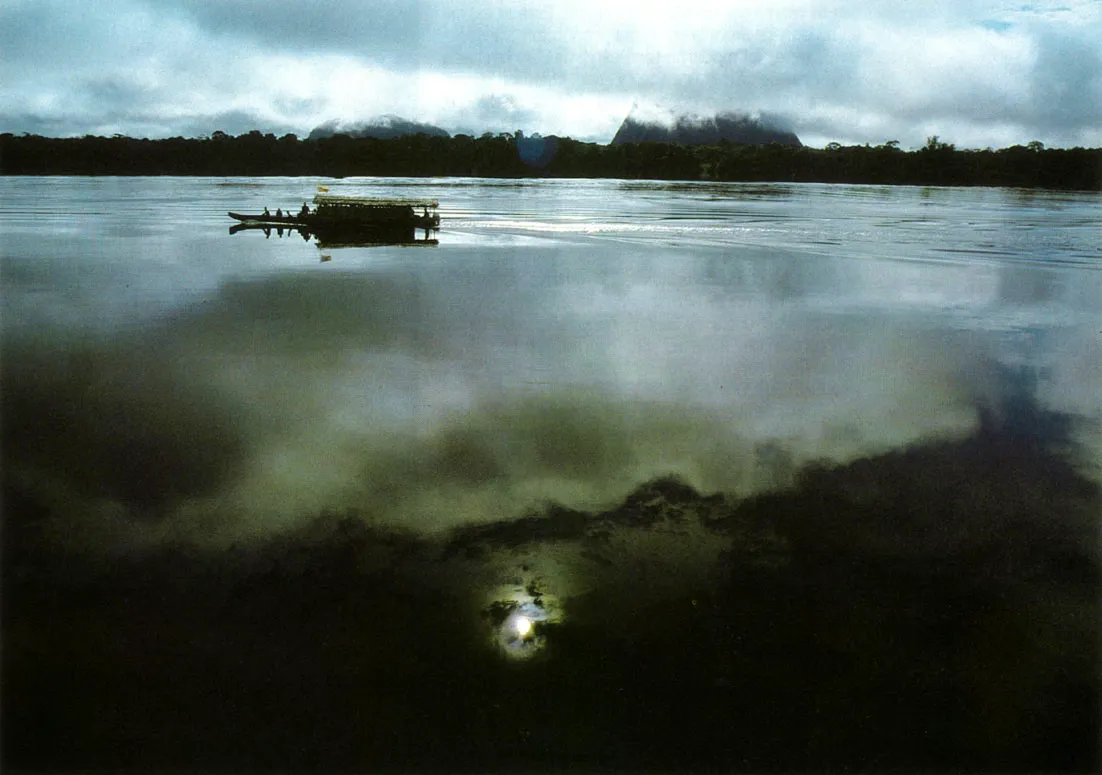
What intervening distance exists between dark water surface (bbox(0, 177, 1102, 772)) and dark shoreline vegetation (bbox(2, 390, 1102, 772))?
0.12 feet

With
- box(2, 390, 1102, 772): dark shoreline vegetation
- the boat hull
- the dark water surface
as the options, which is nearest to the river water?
the dark water surface

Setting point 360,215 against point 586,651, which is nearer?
point 586,651

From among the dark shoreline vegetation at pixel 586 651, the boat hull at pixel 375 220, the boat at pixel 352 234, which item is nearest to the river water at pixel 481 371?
the dark shoreline vegetation at pixel 586 651

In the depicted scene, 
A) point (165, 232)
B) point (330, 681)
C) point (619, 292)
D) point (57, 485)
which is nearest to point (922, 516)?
point (330, 681)

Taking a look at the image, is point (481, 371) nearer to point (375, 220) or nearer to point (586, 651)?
point (586, 651)

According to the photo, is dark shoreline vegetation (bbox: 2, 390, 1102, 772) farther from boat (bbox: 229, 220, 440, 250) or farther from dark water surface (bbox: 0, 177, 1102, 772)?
boat (bbox: 229, 220, 440, 250)

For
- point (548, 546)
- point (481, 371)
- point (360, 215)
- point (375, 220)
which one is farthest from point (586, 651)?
point (375, 220)

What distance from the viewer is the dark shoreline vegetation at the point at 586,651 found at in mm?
6512

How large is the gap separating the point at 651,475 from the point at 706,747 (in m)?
5.48

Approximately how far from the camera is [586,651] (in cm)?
755

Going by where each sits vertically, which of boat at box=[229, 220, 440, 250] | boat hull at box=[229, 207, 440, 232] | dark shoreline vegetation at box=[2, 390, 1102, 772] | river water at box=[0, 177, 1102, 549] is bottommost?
dark shoreline vegetation at box=[2, 390, 1102, 772]

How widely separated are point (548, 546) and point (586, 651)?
210cm

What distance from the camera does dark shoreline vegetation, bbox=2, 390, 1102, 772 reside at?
6.51 metres

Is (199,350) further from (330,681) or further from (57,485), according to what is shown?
(330,681)
